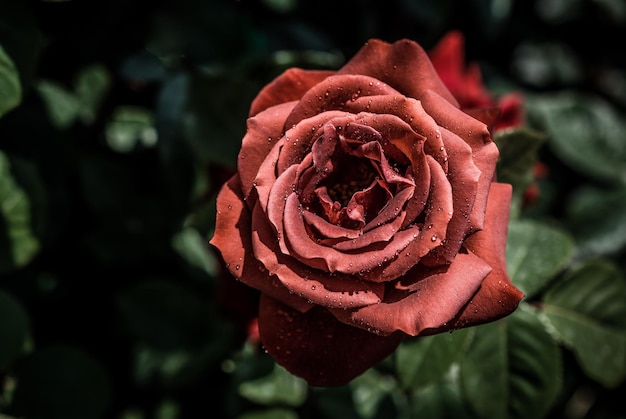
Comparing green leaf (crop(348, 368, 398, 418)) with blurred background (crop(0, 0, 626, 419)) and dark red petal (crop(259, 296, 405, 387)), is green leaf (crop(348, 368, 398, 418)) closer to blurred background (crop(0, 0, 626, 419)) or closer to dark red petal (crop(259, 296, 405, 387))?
blurred background (crop(0, 0, 626, 419))

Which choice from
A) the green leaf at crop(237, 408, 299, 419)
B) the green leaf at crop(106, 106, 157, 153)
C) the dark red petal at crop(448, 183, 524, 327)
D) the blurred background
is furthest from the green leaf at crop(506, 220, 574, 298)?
the green leaf at crop(106, 106, 157, 153)

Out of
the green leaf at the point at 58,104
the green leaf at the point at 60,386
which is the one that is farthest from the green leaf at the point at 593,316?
the green leaf at the point at 58,104

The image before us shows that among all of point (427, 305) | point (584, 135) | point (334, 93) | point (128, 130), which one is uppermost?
point (334, 93)

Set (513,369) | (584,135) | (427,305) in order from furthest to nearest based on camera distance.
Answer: (584,135) → (513,369) → (427,305)

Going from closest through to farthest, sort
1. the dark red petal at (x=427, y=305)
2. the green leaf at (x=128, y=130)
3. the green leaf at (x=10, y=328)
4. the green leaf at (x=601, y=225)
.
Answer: the dark red petal at (x=427, y=305) < the green leaf at (x=10, y=328) < the green leaf at (x=128, y=130) < the green leaf at (x=601, y=225)

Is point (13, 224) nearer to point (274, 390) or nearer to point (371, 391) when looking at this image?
point (274, 390)

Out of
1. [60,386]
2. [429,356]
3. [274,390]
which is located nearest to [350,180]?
[429,356]

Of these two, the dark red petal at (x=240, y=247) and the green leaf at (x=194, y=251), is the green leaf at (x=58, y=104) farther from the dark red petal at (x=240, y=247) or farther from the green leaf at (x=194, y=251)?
the dark red petal at (x=240, y=247)

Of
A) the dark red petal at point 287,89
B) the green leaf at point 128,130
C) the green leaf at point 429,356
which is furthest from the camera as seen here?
the green leaf at point 128,130
